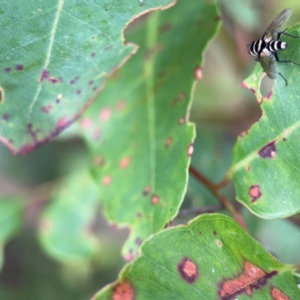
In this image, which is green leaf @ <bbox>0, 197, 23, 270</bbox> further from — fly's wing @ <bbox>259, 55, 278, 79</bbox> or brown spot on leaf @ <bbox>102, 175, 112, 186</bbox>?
fly's wing @ <bbox>259, 55, 278, 79</bbox>

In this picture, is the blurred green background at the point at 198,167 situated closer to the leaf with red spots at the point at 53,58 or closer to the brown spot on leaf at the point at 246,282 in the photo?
the brown spot on leaf at the point at 246,282

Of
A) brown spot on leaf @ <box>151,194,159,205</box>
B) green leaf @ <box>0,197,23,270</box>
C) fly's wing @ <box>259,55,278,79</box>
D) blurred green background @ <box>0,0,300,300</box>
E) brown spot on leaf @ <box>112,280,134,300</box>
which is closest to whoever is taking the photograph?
brown spot on leaf @ <box>112,280,134,300</box>

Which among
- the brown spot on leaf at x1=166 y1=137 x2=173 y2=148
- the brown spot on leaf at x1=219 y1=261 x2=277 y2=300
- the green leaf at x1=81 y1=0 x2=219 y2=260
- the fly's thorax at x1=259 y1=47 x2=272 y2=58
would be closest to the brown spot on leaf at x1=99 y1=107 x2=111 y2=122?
the green leaf at x1=81 y1=0 x2=219 y2=260

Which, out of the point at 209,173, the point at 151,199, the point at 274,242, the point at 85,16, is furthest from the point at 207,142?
the point at 85,16

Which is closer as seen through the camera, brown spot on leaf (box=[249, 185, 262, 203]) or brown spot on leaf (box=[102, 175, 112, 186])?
brown spot on leaf (box=[249, 185, 262, 203])

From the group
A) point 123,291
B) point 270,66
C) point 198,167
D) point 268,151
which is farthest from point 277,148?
point 198,167

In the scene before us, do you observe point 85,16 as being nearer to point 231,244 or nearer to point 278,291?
point 231,244

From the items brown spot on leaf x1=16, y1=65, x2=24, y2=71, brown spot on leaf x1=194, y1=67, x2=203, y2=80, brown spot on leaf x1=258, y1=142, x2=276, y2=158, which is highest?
brown spot on leaf x1=258, y1=142, x2=276, y2=158
